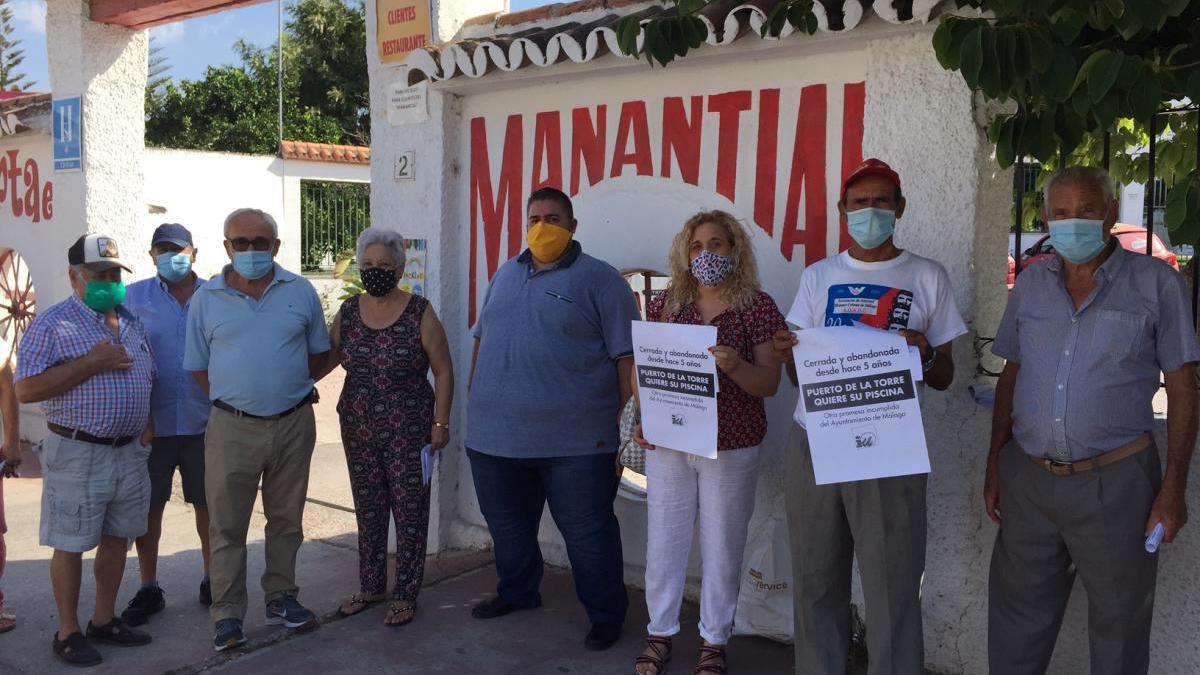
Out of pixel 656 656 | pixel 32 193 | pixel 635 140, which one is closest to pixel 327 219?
pixel 32 193

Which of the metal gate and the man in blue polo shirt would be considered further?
the metal gate

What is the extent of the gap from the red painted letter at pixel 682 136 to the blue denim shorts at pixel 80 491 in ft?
8.55

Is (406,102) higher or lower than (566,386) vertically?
higher

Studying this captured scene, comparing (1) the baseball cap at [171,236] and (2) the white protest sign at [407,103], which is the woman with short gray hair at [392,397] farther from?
(2) the white protest sign at [407,103]

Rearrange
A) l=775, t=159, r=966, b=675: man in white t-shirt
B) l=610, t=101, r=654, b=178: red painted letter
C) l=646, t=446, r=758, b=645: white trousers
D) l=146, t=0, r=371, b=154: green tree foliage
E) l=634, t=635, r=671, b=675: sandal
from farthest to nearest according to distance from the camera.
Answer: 1. l=146, t=0, r=371, b=154: green tree foliage
2. l=610, t=101, r=654, b=178: red painted letter
3. l=634, t=635, r=671, b=675: sandal
4. l=646, t=446, r=758, b=645: white trousers
5. l=775, t=159, r=966, b=675: man in white t-shirt

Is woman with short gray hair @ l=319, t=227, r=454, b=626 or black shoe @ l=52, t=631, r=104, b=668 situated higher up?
woman with short gray hair @ l=319, t=227, r=454, b=626

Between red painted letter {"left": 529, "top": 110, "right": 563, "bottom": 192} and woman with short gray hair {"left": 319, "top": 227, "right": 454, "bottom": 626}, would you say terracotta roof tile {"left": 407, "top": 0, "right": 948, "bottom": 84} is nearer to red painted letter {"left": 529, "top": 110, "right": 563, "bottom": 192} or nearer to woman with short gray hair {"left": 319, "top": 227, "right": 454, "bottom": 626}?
red painted letter {"left": 529, "top": 110, "right": 563, "bottom": 192}

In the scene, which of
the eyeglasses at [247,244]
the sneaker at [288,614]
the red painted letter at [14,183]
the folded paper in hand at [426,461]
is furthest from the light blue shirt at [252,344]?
the red painted letter at [14,183]

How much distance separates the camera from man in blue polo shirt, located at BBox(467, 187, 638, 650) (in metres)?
4.17

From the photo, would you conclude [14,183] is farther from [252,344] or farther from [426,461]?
[426,461]

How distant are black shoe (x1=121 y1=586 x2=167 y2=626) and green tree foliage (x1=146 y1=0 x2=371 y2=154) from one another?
26.7 m

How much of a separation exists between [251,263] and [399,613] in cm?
162

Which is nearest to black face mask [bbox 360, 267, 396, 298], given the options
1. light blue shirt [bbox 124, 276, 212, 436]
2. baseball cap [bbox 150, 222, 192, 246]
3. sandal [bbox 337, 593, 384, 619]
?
light blue shirt [bbox 124, 276, 212, 436]

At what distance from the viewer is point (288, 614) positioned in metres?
4.48
